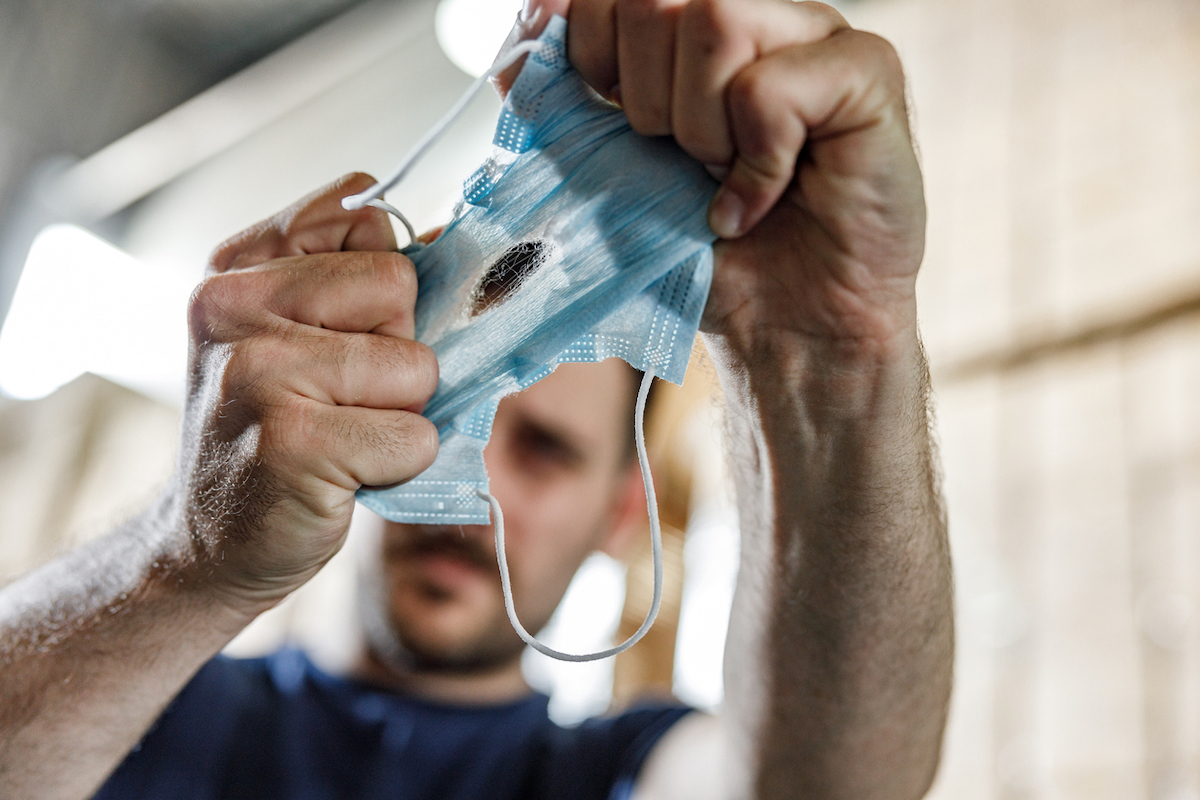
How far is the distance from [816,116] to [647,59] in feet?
0.31

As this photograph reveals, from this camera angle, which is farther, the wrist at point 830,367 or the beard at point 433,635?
the beard at point 433,635

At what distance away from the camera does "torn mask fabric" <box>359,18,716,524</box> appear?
47cm

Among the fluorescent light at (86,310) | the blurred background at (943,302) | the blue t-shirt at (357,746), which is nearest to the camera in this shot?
the blue t-shirt at (357,746)

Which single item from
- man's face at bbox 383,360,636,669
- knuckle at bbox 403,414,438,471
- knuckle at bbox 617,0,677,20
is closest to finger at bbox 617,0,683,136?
knuckle at bbox 617,0,677,20

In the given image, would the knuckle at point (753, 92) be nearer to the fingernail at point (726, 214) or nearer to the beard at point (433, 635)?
the fingernail at point (726, 214)

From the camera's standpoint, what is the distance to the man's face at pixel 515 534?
47.3 inches

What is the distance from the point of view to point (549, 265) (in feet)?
1.67

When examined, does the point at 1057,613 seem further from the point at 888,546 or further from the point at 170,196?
the point at 170,196

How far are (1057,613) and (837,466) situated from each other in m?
0.87

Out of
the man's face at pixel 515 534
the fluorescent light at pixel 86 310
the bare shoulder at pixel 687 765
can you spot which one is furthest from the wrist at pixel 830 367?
the fluorescent light at pixel 86 310

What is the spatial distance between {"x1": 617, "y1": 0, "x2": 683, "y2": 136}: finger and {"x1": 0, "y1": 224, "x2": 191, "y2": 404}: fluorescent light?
2.43 metres

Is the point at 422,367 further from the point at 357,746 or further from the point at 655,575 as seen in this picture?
the point at 357,746

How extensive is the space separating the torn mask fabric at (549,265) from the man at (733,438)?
20 mm

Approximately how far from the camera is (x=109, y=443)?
300cm
